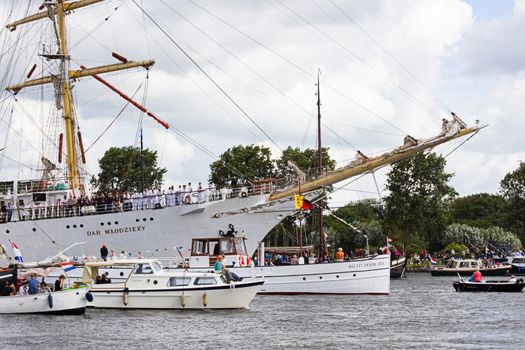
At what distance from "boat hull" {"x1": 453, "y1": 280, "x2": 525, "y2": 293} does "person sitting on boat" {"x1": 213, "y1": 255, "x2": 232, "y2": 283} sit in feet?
53.2

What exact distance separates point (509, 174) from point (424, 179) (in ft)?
58.5

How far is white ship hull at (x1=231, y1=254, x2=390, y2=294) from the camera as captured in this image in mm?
58750

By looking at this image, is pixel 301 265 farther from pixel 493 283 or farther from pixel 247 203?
pixel 493 283

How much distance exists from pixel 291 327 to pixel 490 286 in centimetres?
2473

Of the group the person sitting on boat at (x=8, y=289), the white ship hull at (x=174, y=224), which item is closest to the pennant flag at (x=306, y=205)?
the white ship hull at (x=174, y=224)

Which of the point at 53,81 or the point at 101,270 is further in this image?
the point at 53,81

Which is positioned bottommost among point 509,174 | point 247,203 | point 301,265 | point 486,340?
point 486,340

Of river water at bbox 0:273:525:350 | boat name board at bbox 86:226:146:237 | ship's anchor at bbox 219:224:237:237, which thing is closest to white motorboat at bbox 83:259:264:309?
river water at bbox 0:273:525:350

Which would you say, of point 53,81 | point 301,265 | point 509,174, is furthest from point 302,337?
point 509,174

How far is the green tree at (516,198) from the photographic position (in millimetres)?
125000

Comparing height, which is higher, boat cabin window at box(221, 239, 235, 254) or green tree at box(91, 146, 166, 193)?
green tree at box(91, 146, 166, 193)

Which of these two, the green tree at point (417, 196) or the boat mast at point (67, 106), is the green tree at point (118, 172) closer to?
the green tree at point (417, 196)

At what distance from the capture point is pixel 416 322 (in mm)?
45344

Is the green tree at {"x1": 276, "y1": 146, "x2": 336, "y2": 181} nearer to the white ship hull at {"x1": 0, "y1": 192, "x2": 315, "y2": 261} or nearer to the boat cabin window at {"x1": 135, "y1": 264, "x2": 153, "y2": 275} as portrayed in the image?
the white ship hull at {"x1": 0, "y1": 192, "x2": 315, "y2": 261}
